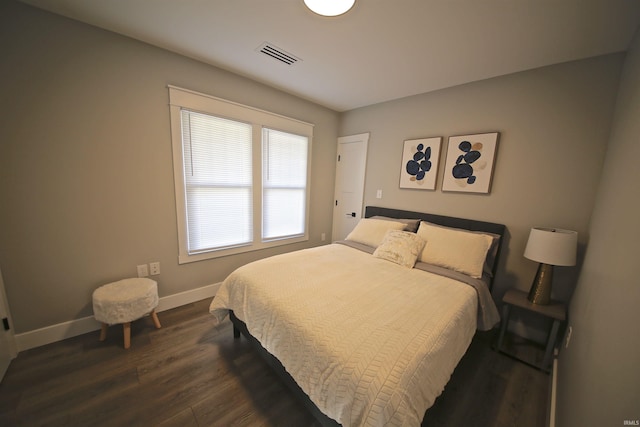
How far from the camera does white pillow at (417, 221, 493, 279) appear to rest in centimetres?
189

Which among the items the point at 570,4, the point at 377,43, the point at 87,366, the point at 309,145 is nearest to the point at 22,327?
the point at 87,366

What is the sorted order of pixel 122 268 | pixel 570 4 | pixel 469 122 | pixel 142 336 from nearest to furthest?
pixel 570 4
pixel 142 336
pixel 122 268
pixel 469 122

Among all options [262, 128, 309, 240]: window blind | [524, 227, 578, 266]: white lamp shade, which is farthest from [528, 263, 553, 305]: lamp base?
[262, 128, 309, 240]: window blind

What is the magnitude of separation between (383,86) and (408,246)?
1842 mm

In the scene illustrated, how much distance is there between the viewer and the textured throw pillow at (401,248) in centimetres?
204

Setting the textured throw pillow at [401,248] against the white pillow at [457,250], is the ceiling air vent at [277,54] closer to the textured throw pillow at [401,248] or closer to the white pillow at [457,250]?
the textured throw pillow at [401,248]

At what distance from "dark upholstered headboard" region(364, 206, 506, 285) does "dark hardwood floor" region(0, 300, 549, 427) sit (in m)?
1.09

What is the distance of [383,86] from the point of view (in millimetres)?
2477

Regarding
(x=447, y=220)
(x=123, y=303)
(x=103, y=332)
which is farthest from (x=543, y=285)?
(x=103, y=332)

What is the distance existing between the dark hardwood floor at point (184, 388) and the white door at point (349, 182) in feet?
6.97

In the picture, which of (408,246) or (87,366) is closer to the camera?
(87,366)

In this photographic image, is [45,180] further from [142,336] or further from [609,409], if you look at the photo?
[609,409]

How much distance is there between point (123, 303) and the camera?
1.67 meters

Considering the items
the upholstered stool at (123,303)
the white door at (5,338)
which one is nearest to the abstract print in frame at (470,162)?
the upholstered stool at (123,303)
